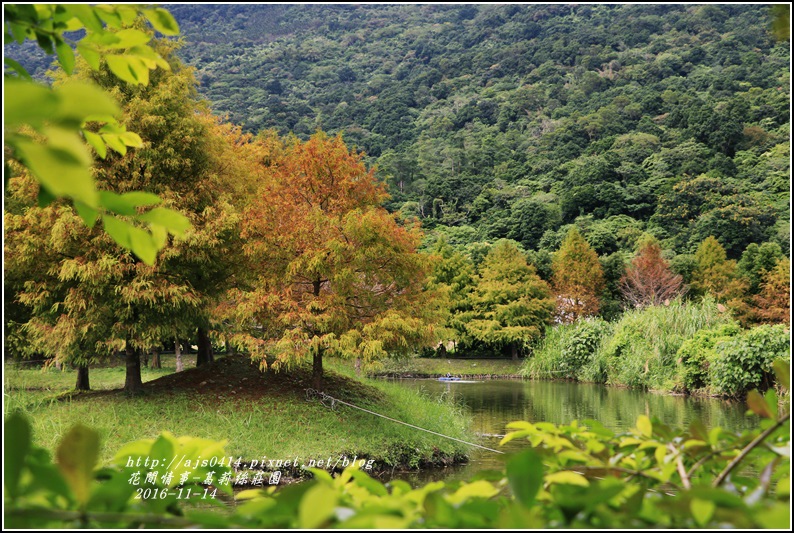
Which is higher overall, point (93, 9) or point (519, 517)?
point (93, 9)

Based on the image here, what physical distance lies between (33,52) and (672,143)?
196ft

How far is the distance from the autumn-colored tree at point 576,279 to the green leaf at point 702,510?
27754 millimetres

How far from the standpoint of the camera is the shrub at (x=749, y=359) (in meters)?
13.7

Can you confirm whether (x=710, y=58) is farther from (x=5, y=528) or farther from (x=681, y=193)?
(x=5, y=528)

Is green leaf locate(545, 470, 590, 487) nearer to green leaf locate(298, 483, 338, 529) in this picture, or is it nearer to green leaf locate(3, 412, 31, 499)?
green leaf locate(298, 483, 338, 529)

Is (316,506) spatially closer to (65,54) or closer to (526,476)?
(526,476)

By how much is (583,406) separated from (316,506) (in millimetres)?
14007

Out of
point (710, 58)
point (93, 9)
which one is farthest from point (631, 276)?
point (710, 58)

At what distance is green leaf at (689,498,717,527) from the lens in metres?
0.59

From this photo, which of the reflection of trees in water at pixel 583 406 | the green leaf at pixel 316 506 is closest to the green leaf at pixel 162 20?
the green leaf at pixel 316 506

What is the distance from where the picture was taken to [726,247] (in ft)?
106

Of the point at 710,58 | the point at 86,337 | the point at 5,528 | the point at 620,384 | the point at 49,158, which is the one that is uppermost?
the point at 710,58

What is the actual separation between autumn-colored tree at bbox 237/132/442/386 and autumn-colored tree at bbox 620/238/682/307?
20117 mm

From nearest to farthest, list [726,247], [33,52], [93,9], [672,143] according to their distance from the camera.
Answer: [93,9]
[726,247]
[672,143]
[33,52]
